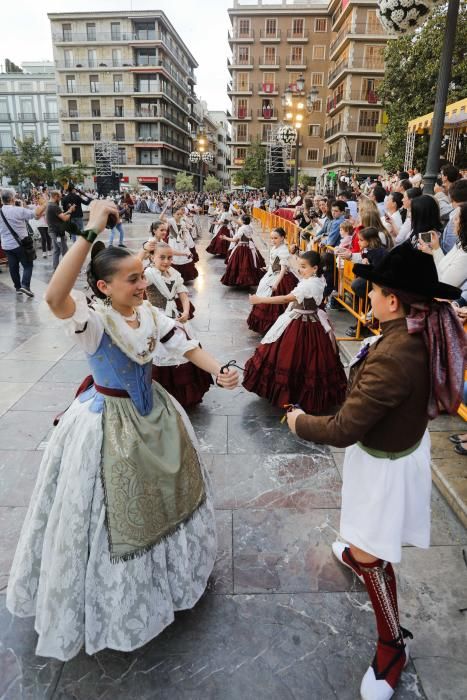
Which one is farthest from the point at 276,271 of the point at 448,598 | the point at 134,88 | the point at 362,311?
the point at 134,88

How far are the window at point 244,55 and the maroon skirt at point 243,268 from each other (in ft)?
160

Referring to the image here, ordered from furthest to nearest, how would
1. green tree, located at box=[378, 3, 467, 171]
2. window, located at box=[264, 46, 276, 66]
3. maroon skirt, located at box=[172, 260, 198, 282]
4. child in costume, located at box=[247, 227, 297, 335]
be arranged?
window, located at box=[264, 46, 276, 66], green tree, located at box=[378, 3, 467, 171], maroon skirt, located at box=[172, 260, 198, 282], child in costume, located at box=[247, 227, 297, 335]

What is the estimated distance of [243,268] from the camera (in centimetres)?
1022

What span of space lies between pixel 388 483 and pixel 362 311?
16.0ft

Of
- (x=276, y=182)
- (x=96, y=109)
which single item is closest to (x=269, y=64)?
(x=96, y=109)

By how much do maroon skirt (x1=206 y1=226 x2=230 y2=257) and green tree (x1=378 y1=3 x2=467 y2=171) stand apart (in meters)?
7.08

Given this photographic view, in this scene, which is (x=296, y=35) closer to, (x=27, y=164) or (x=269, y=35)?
(x=269, y=35)

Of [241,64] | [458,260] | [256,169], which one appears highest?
[241,64]

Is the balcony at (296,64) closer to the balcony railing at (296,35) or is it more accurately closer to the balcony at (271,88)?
the balcony railing at (296,35)

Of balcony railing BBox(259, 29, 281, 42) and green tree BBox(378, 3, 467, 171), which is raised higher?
balcony railing BBox(259, 29, 281, 42)

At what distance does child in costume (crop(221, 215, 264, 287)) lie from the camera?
1021cm

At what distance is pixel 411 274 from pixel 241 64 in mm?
57175

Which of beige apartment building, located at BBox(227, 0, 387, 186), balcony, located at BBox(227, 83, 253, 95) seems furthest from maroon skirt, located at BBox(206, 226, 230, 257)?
balcony, located at BBox(227, 83, 253, 95)

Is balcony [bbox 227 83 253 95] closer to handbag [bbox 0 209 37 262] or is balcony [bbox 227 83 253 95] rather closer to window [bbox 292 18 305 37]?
window [bbox 292 18 305 37]
